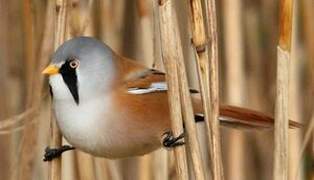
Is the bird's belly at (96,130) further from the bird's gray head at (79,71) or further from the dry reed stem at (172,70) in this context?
the dry reed stem at (172,70)

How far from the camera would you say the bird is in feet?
5.06

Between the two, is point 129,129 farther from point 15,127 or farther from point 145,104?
point 15,127

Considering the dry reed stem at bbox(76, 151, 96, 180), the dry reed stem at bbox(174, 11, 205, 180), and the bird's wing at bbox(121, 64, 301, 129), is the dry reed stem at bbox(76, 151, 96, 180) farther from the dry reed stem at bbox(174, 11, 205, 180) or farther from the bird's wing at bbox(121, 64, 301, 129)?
the dry reed stem at bbox(174, 11, 205, 180)

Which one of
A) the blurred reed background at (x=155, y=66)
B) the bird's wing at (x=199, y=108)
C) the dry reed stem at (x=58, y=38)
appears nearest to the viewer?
the dry reed stem at (x=58, y=38)

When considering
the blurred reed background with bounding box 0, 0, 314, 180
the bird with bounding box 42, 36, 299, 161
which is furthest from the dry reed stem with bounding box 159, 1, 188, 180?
the blurred reed background with bounding box 0, 0, 314, 180

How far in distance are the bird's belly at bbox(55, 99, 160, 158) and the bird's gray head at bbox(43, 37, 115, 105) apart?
1.1 inches

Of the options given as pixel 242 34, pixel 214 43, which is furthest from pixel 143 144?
pixel 242 34

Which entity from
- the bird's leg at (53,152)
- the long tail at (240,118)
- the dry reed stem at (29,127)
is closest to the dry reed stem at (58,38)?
the bird's leg at (53,152)

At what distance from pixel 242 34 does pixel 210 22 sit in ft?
2.25

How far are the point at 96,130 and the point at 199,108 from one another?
0.85 ft

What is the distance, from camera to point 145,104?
65.6 inches

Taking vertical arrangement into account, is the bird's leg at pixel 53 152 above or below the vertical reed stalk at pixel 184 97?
below

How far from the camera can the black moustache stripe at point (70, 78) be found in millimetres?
1540

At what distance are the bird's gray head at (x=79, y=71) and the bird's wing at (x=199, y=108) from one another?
3.4 inches
